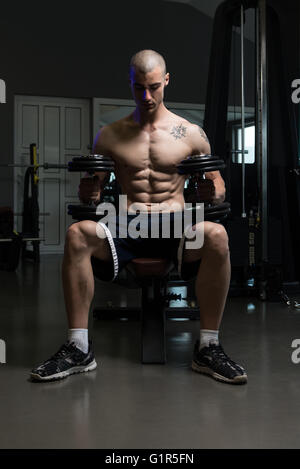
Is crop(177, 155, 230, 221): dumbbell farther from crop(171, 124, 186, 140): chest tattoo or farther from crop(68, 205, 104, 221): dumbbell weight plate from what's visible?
crop(68, 205, 104, 221): dumbbell weight plate

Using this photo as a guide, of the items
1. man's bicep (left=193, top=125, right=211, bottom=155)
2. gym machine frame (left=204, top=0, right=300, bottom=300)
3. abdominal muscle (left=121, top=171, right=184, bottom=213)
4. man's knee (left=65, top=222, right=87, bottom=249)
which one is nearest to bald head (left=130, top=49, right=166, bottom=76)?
man's bicep (left=193, top=125, right=211, bottom=155)

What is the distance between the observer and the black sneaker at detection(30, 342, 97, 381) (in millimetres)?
2027

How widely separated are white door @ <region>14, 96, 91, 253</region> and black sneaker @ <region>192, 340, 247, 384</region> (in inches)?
232

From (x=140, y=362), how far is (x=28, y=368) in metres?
0.45

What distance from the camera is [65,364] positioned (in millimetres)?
2082

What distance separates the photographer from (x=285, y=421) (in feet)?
5.35

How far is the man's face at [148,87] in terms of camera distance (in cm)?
221

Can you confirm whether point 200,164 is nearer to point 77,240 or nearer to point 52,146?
point 77,240

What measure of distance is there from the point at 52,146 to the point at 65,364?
20.0ft

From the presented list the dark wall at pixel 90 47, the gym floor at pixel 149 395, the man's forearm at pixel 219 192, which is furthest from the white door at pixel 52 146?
the man's forearm at pixel 219 192

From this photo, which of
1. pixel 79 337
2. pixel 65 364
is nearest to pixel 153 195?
pixel 79 337

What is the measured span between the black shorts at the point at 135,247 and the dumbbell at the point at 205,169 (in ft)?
0.46

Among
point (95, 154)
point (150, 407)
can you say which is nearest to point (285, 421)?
point (150, 407)

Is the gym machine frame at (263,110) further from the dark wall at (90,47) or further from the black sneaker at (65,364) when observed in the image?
the dark wall at (90,47)
